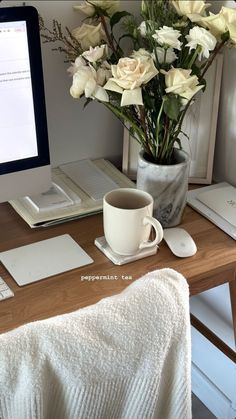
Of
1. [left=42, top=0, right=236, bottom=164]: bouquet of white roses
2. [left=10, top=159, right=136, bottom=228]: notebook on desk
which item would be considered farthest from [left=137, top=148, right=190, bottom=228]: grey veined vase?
[left=10, top=159, right=136, bottom=228]: notebook on desk

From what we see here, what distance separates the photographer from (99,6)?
123cm

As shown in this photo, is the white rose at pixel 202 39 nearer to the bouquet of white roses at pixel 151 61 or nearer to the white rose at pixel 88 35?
the bouquet of white roses at pixel 151 61

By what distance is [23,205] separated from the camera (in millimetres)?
1246

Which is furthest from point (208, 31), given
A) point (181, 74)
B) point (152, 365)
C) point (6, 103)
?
point (152, 365)

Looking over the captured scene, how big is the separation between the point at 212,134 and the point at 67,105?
0.36 m

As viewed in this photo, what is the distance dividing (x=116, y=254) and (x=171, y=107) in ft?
0.98

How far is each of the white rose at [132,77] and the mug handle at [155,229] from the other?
0.22 metres

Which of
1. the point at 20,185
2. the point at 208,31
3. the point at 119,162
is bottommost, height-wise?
the point at 119,162

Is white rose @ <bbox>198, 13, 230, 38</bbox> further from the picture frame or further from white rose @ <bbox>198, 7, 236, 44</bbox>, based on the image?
the picture frame

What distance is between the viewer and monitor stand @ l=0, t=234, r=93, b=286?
105 cm

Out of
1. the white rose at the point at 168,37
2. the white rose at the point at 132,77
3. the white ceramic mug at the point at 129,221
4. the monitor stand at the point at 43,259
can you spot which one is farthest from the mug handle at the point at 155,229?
the white rose at the point at 168,37

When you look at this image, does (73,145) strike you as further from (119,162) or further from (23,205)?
(23,205)

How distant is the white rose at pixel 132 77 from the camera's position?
3.34 ft

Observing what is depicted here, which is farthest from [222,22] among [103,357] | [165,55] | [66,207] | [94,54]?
[103,357]
